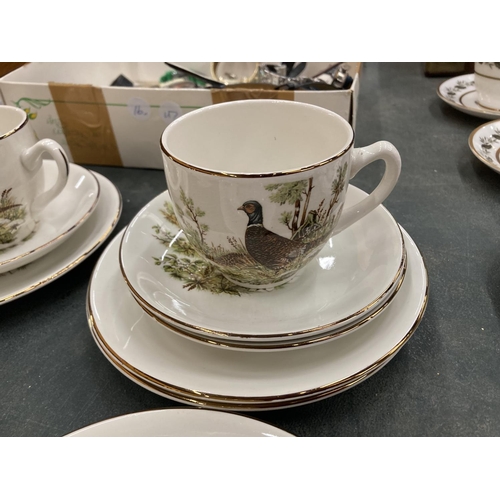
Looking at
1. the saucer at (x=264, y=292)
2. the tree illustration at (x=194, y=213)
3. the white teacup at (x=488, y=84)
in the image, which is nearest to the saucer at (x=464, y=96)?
the white teacup at (x=488, y=84)

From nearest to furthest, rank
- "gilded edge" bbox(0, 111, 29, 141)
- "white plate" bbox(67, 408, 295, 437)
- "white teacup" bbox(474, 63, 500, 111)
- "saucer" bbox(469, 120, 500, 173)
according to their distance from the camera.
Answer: "white plate" bbox(67, 408, 295, 437)
"gilded edge" bbox(0, 111, 29, 141)
"saucer" bbox(469, 120, 500, 173)
"white teacup" bbox(474, 63, 500, 111)

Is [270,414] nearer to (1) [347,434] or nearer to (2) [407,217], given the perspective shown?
(1) [347,434]

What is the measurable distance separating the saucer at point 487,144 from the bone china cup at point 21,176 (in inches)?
25.1

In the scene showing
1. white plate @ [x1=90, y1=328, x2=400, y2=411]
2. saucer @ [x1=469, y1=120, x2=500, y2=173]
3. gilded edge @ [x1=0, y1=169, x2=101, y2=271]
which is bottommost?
saucer @ [x1=469, y1=120, x2=500, y2=173]

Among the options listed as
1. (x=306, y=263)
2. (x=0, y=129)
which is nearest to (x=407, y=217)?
(x=306, y=263)

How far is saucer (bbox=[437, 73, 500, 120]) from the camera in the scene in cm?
91

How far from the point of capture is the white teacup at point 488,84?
0.86m

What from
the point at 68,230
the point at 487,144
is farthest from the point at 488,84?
the point at 68,230

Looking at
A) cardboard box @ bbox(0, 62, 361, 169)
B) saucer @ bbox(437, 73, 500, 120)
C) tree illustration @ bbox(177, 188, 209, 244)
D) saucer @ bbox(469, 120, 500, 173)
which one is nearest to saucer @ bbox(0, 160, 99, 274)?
cardboard box @ bbox(0, 62, 361, 169)

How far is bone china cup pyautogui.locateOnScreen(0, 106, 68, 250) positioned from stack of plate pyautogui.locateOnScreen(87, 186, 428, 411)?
0.16m

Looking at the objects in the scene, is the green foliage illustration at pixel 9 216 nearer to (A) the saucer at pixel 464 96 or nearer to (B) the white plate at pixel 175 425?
(B) the white plate at pixel 175 425

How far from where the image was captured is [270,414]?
1.37ft

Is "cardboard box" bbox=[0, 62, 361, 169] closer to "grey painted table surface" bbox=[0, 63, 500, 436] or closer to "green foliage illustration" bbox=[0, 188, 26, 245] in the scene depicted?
"grey painted table surface" bbox=[0, 63, 500, 436]

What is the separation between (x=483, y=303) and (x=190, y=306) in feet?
1.09
